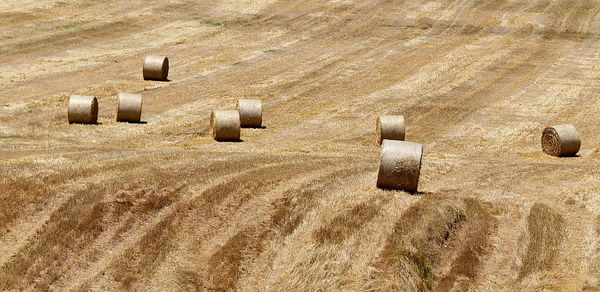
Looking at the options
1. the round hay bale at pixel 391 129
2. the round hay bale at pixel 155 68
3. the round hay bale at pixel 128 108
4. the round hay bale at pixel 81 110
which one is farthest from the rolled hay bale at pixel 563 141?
the round hay bale at pixel 155 68

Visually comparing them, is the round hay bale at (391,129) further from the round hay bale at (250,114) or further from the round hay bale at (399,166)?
the round hay bale at (399,166)

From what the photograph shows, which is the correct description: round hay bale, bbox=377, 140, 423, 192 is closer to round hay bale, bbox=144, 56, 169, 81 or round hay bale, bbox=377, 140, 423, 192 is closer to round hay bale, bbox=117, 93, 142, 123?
round hay bale, bbox=117, 93, 142, 123

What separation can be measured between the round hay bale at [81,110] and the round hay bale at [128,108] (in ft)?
3.45

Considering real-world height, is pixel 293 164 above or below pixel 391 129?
above

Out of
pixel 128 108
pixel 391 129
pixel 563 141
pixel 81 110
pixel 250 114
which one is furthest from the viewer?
pixel 250 114

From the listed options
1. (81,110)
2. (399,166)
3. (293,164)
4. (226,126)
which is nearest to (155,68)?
(81,110)

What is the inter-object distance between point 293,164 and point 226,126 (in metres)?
5.38

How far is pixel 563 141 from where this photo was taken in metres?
25.0

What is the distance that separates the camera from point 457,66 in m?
42.5

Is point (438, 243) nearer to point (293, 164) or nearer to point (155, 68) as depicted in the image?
point (293, 164)

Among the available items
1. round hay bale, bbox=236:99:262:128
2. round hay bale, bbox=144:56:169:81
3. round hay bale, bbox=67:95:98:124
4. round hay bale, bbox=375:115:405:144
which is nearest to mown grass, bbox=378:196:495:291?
round hay bale, bbox=375:115:405:144

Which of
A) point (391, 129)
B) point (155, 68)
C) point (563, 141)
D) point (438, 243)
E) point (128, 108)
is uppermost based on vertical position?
point (438, 243)

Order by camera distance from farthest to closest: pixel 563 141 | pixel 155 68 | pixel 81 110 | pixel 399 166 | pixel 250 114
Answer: pixel 155 68
pixel 250 114
pixel 81 110
pixel 563 141
pixel 399 166

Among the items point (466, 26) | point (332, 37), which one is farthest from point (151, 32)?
point (466, 26)
